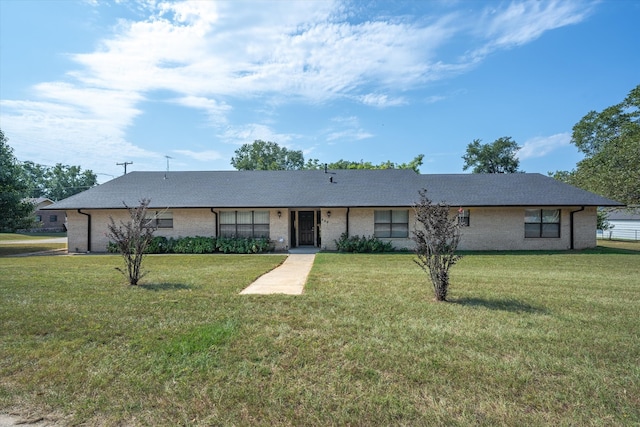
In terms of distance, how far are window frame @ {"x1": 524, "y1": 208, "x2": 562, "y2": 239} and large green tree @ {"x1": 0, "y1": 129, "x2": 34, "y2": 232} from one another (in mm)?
28174

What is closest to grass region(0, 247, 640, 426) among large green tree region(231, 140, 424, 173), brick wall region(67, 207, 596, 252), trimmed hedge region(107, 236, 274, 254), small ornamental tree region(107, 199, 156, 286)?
small ornamental tree region(107, 199, 156, 286)

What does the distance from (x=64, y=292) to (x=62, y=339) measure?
3362 mm

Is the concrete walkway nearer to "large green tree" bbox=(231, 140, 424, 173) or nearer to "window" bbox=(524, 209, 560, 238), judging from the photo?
"window" bbox=(524, 209, 560, 238)

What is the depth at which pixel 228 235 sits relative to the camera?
1867cm

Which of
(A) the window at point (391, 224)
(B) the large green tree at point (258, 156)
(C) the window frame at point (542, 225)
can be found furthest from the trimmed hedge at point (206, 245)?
(B) the large green tree at point (258, 156)

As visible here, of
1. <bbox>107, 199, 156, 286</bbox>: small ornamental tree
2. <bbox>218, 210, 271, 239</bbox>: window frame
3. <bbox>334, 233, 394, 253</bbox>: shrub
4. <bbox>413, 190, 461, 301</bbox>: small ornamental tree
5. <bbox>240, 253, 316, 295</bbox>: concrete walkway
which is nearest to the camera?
<bbox>413, 190, 461, 301</bbox>: small ornamental tree

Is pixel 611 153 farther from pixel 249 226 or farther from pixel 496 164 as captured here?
pixel 249 226

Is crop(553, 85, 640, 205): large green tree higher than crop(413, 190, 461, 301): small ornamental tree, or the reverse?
crop(553, 85, 640, 205): large green tree

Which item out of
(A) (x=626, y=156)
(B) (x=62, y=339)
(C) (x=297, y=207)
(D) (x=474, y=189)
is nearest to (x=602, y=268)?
(D) (x=474, y=189)

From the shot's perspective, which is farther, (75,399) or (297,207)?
(297,207)

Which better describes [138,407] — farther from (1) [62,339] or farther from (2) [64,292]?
(2) [64,292]

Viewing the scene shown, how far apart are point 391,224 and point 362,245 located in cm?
211

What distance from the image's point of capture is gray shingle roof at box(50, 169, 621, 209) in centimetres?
1800

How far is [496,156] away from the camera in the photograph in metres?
50.7
